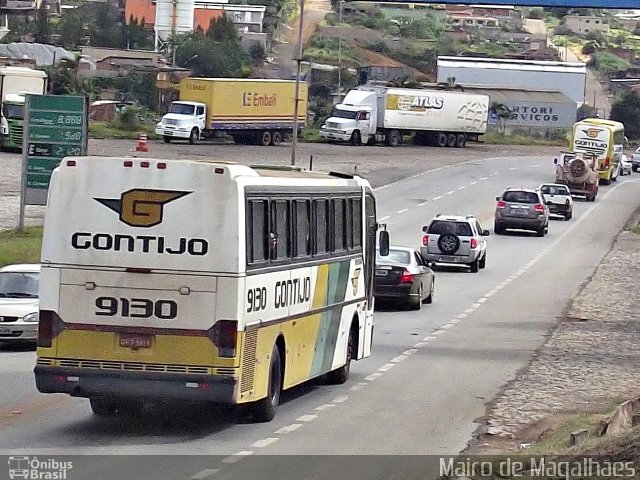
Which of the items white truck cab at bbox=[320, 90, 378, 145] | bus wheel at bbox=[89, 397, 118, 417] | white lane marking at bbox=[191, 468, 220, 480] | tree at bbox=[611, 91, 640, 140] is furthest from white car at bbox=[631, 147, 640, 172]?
white lane marking at bbox=[191, 468, 220, 480]

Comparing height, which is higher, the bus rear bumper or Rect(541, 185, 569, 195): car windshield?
the bus rear bumper

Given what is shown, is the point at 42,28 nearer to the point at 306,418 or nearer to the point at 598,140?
the point at 598,140

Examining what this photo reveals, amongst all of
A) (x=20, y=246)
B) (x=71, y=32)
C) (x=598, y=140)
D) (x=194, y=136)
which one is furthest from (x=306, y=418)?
(x=71, y=32)

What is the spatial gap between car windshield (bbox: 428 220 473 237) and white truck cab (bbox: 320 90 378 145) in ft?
141

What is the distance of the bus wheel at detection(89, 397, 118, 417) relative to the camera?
14992 millimetres

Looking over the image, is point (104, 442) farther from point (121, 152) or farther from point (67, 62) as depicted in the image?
point (67, 62)

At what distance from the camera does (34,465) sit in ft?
38.2

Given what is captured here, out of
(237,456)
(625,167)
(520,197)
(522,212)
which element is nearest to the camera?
(237,456)

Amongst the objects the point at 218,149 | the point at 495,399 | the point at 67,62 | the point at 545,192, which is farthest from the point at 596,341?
the point at 67,62

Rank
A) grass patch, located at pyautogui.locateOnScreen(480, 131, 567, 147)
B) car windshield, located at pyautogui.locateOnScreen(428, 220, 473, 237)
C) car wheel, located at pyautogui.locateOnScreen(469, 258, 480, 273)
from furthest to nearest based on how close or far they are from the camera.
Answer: grass patch, located at pyautogui.locateOnScreen(480, 131, 567, 147) → car wheel, located at pyautogui.locateOnScreen(469, 258, 480, 273) → car windshield, located at pyautogui.locateOnScreen(428, 220, 473, 237)

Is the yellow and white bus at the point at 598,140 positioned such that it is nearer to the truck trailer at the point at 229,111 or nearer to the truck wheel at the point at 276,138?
the truck trailer at the point at 229,111

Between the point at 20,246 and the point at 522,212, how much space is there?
21.8m

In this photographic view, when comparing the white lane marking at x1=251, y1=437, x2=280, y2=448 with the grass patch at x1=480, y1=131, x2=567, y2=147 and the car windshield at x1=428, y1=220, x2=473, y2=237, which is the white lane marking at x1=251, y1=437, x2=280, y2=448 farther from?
the grass patch at x1=480, y1=131, x2=567, y2=147

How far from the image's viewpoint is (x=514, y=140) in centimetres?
10456
